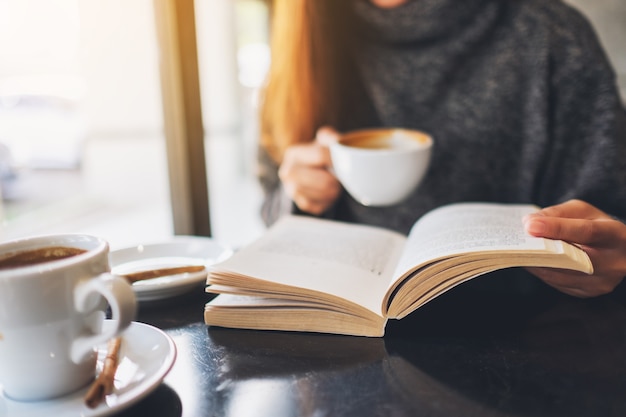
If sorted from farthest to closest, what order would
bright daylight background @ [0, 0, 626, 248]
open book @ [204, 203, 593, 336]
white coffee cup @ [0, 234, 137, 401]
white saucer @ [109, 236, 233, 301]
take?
bright daylight background @ [0, 0, 626, 248] → white saucer @ [109, 236, 233, 301] → open book @ [204, 203, 593, 336] → white coffee cup @ [0, 234, 137, 401]

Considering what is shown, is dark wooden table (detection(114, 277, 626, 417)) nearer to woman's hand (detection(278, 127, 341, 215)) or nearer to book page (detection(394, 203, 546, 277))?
book page (detection(394, 203, 546, 277))

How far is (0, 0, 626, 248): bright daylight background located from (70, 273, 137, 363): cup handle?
210cm

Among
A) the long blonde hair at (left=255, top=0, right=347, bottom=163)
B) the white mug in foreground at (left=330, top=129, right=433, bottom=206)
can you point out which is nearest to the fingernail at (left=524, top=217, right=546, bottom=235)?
the white mug in foreground at (left=330, top=129, right=433, bottom=206)

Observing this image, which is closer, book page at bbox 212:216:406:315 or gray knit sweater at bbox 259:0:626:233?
book page at bbox 212:216:406:315

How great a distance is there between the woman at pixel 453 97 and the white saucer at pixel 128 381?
504 mm

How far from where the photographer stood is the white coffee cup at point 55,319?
16.0 inches

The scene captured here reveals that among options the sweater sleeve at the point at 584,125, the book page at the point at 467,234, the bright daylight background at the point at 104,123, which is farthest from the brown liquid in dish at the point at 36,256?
the bright daylight background at the point at 104,123

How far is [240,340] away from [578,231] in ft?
1.22

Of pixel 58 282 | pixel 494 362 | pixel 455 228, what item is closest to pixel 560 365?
pixel 494 362

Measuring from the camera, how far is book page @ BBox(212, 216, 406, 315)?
587 millimetres

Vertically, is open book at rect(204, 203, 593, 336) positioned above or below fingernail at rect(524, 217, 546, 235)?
below

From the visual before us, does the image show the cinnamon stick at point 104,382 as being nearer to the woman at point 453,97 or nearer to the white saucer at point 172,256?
the white saucer at point 172,256

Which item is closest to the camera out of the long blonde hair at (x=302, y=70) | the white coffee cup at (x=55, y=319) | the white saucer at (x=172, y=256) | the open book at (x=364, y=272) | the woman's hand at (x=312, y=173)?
the white coffee cup at (x=55, y=319)

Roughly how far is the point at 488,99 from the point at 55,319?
0.96 metres
